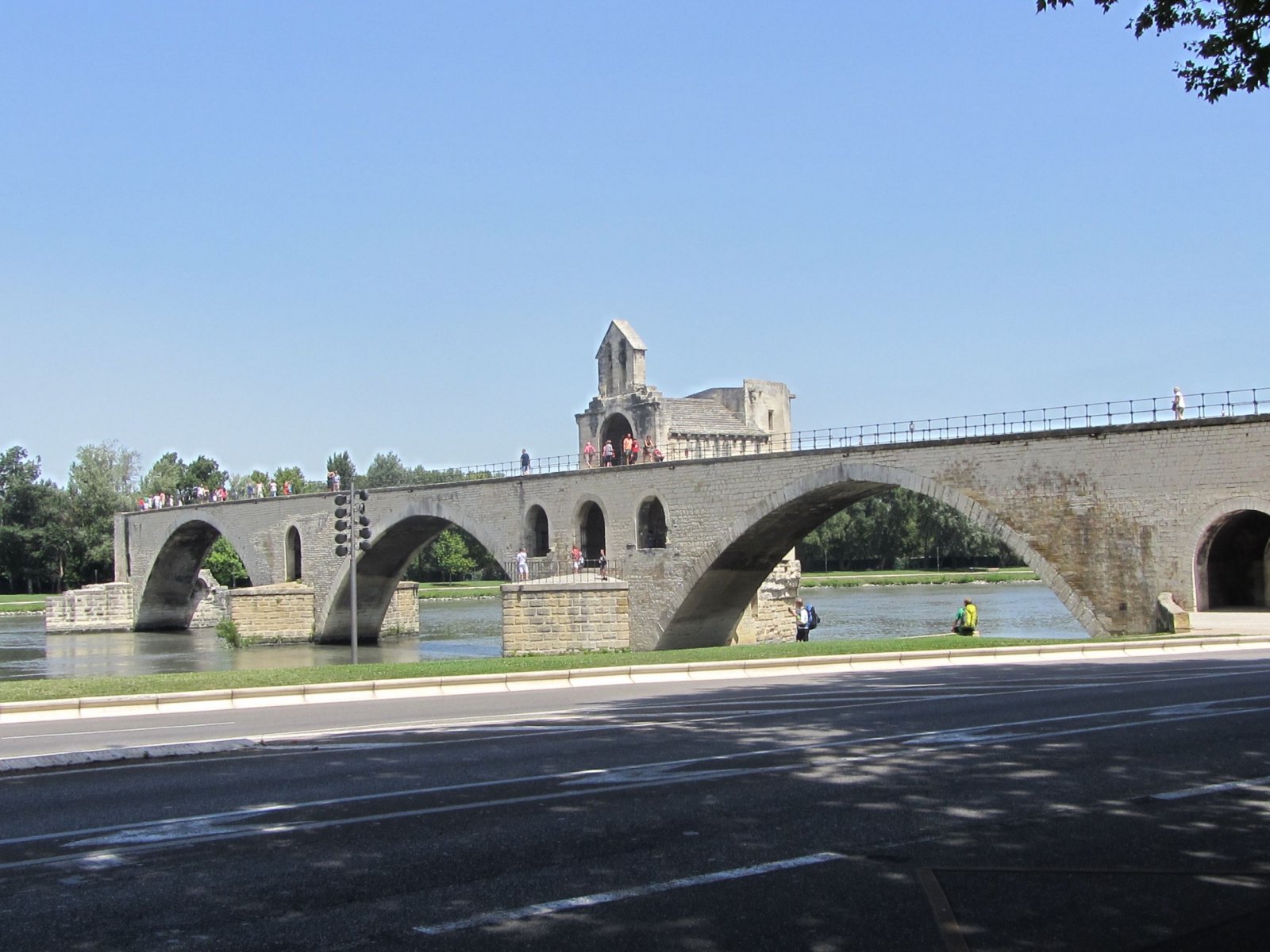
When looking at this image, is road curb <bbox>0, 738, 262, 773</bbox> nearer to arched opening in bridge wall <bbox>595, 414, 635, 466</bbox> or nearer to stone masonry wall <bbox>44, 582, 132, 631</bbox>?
arched opening in bridge wall <bbox>595, 414, 635, 466</bbox>

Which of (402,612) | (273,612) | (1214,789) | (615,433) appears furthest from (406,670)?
(402,612)

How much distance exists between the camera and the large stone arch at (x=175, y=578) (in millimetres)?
66000

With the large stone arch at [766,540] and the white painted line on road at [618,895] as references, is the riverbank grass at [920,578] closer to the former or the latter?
the large stone arch at [766,540]

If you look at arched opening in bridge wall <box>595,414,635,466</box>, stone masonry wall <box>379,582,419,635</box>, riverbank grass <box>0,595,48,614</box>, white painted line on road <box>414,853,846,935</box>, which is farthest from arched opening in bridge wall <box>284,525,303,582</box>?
white painted line on road <box>414,853,846,935</box>

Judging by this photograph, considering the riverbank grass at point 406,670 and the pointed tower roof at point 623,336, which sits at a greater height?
the pointed tower roof at point 623,336

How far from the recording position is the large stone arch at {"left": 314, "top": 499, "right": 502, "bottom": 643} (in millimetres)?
50562

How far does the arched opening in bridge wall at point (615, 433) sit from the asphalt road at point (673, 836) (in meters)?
34.9

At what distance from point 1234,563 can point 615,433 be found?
24.9m

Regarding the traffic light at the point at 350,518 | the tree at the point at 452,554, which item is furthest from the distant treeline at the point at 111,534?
the traffic light at the point at 350,518

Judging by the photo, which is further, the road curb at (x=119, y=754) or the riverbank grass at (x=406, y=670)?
the riverbank grass at (x=406, y=670)

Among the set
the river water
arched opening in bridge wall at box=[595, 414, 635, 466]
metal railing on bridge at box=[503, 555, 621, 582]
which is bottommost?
the river water

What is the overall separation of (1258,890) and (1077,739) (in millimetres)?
4639

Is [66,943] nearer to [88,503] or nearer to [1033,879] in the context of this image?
[1033,879]

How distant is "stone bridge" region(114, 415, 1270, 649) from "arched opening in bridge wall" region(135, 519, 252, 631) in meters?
6.47
